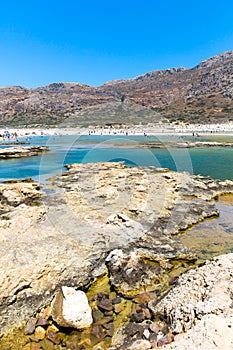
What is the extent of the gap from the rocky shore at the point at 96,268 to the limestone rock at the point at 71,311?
137 mm

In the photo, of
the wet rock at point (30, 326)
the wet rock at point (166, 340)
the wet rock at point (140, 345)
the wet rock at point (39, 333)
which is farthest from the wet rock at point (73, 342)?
the wet rock at point (166, 340)

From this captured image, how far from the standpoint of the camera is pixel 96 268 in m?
7.71

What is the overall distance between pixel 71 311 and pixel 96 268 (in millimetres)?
2031

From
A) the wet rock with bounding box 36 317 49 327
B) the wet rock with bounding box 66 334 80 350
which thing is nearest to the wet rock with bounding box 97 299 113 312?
the wet rock with bounding box 66 334 80 350

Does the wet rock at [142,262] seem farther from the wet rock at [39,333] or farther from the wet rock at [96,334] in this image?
the wet rock at [39,333]

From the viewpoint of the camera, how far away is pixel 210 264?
272 inches

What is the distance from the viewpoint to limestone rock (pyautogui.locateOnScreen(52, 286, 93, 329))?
5.68 meters

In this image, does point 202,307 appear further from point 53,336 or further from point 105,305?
point 53,336

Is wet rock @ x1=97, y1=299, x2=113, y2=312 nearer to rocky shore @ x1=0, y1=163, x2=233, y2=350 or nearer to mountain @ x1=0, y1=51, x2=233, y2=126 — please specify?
rocky shore @ x1=0, y1=163, x2=233, y2=350

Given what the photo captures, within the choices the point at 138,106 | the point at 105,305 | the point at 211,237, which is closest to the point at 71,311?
the point at 105,305

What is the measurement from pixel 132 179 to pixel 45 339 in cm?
1512

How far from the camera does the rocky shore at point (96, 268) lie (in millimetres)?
5598

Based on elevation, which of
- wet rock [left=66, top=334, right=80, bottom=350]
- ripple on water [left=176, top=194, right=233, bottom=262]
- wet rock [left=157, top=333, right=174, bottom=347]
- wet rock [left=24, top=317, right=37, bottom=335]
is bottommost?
ripple on water [left=176, top=194, right=233, bottom=262]

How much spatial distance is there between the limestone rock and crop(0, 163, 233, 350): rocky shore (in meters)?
0.14
